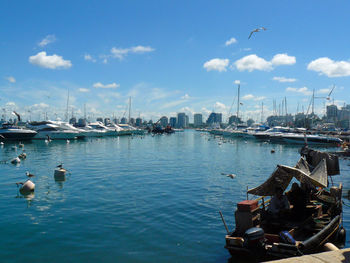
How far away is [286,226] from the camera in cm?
1247

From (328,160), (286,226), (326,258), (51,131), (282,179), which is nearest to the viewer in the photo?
(326,258)

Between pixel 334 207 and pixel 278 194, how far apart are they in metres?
3.64

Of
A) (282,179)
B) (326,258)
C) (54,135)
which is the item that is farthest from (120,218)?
(54,135)

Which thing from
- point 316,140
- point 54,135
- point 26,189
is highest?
point 54,135

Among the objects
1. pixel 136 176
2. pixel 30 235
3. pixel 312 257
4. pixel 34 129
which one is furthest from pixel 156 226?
pixel 34 129

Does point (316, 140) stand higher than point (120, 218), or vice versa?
point (316, 140)

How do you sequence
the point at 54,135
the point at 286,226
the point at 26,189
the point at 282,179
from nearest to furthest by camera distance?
the point at 286,226 → the point at 282,179 → the point at 26,189 → the point at 54,135

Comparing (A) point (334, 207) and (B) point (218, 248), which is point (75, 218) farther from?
(A) point (334, 207)

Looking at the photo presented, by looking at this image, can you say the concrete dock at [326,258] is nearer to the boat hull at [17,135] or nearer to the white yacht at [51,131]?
the boat hull at [17,135]

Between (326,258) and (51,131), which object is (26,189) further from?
(51,131)

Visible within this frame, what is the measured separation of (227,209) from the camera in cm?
1869

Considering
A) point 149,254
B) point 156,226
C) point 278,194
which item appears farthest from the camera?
point 156,226

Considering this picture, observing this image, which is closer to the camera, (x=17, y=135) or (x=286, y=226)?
(x=286, y=226)

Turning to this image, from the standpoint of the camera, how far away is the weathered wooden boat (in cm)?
1032
